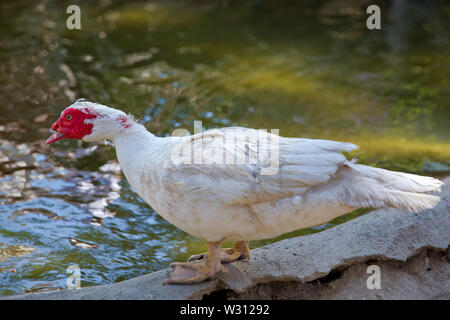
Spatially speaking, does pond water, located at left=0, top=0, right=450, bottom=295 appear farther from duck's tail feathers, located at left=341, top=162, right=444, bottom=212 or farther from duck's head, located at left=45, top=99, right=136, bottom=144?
duck's tail feathers, located at left=341, top=162, right=444, bottom=212

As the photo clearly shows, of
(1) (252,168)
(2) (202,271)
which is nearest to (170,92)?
(2) (202,271)

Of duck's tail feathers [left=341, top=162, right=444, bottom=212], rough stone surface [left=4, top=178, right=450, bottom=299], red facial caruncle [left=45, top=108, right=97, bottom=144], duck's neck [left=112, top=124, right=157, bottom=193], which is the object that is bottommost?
rough stone surface [left=4, top=178, right=450, bottom=299]

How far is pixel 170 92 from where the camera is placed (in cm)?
646

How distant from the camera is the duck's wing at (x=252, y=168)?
8.77 ft

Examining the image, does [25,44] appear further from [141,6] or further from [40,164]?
[40,164]

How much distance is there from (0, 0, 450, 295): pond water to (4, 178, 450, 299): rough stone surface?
2.37 ft

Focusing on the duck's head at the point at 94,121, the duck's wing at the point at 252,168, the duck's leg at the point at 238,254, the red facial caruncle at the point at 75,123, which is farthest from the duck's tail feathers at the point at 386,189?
the red facial caruncle at the point at 75,123

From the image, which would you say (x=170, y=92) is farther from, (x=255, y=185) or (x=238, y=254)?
(x=255, y=185)

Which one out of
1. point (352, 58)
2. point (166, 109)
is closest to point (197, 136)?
point (166, 109)

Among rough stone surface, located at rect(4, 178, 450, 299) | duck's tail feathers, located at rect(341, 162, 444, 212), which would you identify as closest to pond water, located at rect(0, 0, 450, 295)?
rough stone surface, located at rect(4, 178, 450, 299)

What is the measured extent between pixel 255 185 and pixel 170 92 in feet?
13.0

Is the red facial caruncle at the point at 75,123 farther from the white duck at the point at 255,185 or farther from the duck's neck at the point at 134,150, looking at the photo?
the duck's neck at the point at 134,150

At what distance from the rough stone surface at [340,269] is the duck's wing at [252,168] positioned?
→ 56cm

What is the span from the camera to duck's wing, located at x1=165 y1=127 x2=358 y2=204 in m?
2.67
